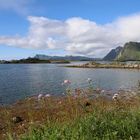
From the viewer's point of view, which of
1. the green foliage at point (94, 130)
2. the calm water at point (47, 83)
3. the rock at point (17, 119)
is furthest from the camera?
the calm water at point (47, 83)

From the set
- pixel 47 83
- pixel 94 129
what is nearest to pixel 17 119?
pixel 94 129

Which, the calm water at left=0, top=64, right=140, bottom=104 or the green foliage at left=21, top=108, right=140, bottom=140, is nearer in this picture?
the green foliage at left=21, top=108, right=140, bottom=140

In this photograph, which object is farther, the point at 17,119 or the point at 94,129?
the point at 17,119

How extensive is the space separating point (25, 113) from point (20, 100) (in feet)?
26.0

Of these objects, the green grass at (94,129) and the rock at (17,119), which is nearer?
the green grass at (94,129)

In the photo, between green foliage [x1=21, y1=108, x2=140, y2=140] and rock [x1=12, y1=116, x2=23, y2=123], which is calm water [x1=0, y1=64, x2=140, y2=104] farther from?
green foliage [x1=21, y1=108, x2=140, y2=140]

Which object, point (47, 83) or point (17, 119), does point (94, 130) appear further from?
point (47, 83)

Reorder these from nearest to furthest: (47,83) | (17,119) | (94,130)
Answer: (94,130) < (17,119) < (47,83)

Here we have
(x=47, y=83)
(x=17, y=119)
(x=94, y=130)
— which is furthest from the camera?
(x=47, y=83)

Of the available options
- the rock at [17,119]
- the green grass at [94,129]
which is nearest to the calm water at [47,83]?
the rock at [17,119]

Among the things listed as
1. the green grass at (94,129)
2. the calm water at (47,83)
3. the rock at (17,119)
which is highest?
the green grass at (94,129)

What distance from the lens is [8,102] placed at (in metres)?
31.5

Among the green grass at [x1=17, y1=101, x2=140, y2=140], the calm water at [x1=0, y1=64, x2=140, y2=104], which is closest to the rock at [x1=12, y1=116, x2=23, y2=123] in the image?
the calm water at [x1=0, y1=64, x2=140, y2=104]

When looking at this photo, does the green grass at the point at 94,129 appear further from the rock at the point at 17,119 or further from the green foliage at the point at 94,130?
the rock at the point at 17,119
